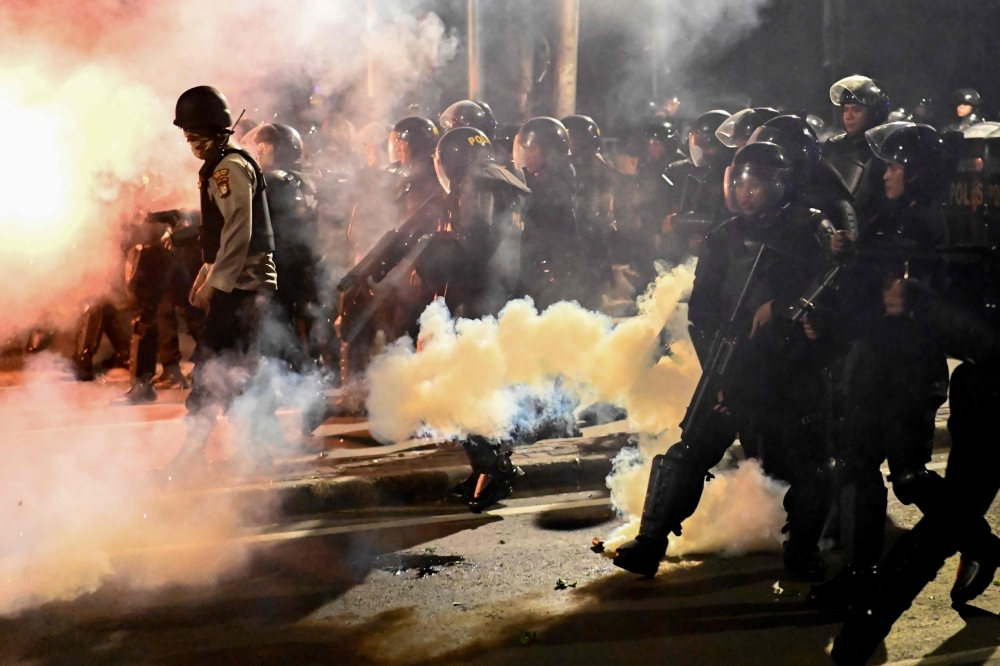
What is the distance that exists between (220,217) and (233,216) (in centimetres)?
18

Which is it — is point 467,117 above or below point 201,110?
above

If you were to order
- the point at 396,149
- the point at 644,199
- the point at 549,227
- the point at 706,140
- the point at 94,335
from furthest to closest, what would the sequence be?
the point at 644,199, the point at 94,335, the point at 706,140, the point at 396,149, the point at 549,227

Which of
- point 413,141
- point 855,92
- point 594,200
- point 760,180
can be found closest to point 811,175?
point 760,180

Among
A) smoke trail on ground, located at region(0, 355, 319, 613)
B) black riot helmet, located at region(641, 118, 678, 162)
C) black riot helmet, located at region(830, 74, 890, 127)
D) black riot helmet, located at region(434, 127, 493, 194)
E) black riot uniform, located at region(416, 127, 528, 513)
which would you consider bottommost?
smoke trail on ground, located at region(0, 355, 319, 613)

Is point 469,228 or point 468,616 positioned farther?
point 469,228

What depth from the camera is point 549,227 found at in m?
7.73

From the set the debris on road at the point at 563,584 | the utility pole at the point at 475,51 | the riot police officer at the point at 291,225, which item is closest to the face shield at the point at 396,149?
the riot police officer at the point at 291,225

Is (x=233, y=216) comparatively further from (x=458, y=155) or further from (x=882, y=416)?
(x=882, y=416)

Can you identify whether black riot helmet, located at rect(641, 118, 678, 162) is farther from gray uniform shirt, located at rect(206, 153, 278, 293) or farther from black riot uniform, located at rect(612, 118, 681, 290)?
gray uniform shirt, located at rect(206, 153, 278, 293)

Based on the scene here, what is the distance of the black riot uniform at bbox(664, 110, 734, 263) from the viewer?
7309 mm

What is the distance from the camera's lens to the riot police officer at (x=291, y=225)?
6.88 meters

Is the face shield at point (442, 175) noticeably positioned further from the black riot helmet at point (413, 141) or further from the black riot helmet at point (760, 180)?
the black riot helmet at point (760, 180)

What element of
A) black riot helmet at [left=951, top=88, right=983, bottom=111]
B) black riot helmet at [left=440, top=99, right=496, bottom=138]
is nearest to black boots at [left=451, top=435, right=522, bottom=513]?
black riot helmet at [left=440, top=99, right=496, bottom=138]

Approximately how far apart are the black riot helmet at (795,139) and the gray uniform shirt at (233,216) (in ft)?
8.72
